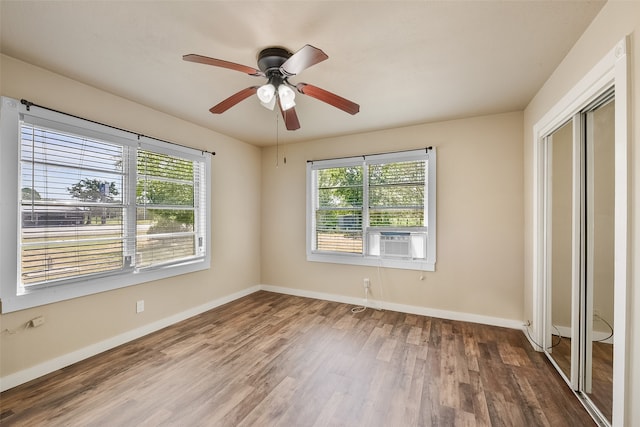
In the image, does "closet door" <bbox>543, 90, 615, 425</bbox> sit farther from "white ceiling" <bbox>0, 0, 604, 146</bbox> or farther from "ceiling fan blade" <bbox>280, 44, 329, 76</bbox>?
"ceiling fan blade" <bbox>280, 44, 329, 76</bbox>

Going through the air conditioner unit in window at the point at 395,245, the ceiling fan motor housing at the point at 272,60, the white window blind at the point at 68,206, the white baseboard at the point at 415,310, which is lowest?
the white baseboard at the point at 415,310

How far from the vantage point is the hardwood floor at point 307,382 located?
69.4 inches

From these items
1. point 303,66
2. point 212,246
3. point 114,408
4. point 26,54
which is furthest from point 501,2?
point 212,246

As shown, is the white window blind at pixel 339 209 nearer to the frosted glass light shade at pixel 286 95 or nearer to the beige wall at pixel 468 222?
the beige wall at pixel 468 222

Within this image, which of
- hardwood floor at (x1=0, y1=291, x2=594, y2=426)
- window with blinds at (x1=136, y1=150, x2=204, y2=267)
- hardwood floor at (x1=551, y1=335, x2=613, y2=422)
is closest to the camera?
hardwood floor at (x1=551, y1=335, x2=613, y2=422)

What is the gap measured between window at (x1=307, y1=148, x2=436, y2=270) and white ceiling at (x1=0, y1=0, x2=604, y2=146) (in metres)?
1.07

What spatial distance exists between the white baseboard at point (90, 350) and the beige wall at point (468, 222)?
208 cm

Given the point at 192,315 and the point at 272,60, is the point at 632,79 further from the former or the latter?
the point at 192,315

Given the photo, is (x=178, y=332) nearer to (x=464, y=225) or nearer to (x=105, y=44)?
(x=105, y=44)

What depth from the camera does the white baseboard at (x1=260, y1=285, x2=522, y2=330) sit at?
3180 mm

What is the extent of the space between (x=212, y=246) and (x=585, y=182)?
158 inches

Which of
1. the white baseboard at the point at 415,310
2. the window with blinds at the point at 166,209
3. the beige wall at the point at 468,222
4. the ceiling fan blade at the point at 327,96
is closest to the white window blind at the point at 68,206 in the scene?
the window with blinds at the point at 166,209

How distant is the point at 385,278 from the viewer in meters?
3.79

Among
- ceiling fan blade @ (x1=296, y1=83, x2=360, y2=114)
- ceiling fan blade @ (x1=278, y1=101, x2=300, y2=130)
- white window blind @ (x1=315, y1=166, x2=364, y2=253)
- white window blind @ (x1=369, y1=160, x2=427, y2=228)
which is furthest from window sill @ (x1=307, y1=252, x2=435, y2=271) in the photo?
ceiling fan blade @ (x1=296, y1=83, x2=360, y2=114)
